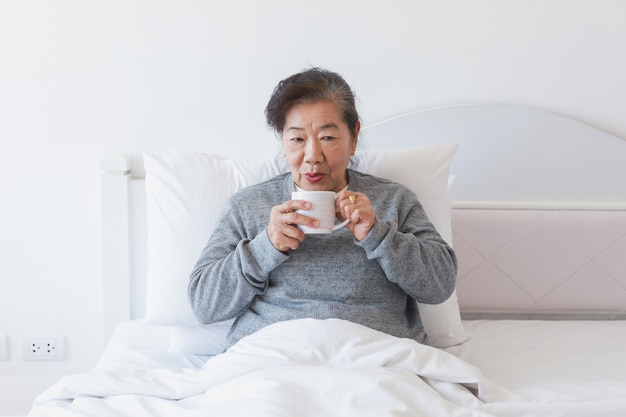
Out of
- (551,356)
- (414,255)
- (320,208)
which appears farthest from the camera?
(551,356)

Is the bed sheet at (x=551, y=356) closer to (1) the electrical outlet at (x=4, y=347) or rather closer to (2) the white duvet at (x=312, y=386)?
(2) the white duvet at (x=312, y=386)

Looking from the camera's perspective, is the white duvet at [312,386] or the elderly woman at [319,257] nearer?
the white duvet at [312,386]

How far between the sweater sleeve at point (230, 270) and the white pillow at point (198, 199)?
4.5 inches

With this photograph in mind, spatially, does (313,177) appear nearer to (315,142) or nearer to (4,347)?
(315,142)

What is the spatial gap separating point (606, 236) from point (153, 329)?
1.15 meters

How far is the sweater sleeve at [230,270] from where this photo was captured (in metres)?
1.73

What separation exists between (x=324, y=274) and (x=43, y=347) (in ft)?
3.16

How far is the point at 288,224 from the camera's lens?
5.35ft

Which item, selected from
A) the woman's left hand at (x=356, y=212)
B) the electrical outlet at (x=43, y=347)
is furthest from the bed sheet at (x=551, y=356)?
the electrical outlet at (x=43, y=347)

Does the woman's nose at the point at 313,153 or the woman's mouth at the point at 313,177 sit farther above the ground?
the woman's nose at the point at 313,153

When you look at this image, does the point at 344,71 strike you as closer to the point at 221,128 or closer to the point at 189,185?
the point at 221,128

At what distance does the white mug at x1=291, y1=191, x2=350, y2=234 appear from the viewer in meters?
1.59

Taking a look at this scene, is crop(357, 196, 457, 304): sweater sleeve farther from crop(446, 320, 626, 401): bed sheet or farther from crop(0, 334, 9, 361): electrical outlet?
crop(0, 334, 9, 361): electrical outlet

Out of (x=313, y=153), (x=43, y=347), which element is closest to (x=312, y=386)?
(x=313, y=153)
